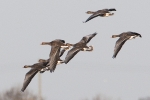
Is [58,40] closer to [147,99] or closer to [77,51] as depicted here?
[77,51]

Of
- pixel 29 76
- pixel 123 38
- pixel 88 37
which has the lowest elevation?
pixel 29 76

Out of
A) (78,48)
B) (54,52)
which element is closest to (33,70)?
(54,52)

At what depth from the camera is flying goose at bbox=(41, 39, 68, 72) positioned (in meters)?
37.5

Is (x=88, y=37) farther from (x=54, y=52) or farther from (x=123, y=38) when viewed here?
(x=54, y=52)

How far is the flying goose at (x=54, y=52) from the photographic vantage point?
3750cm

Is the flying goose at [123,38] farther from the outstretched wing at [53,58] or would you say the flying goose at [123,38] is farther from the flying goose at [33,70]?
the flying goose at [33,70]

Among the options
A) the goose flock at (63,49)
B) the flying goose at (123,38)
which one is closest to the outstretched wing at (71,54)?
the goose flock at (63,49)

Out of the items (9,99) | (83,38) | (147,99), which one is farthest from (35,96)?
(147,99)

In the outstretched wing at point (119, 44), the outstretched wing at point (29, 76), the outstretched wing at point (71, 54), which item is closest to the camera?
the outstretched wing at point (119, 44)

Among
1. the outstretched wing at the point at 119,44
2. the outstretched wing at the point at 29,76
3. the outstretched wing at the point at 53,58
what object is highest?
the outstretched wing at the point at 119,44

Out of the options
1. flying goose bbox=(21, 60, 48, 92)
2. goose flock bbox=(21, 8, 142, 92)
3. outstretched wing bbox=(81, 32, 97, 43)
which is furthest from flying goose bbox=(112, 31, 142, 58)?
flying goose bbox=(21, 60, 48, 92)

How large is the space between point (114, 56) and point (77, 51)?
3.26 metres

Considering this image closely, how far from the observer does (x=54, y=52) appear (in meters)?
38.8

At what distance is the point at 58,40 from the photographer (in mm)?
40156
